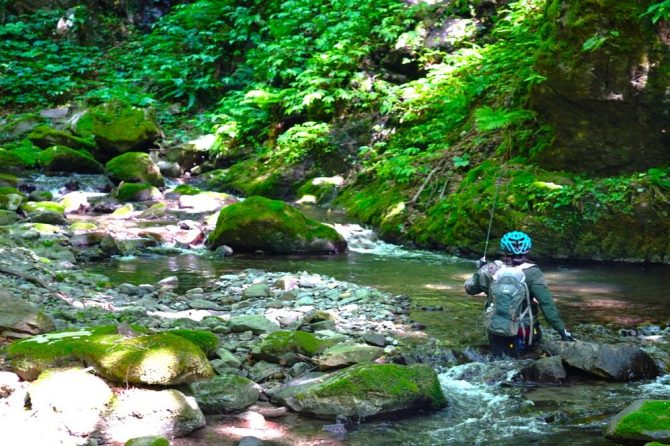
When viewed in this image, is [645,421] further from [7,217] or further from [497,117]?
[7,217]

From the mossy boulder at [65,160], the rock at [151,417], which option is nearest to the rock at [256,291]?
the rock at [151,417]

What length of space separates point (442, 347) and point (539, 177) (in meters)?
5.77

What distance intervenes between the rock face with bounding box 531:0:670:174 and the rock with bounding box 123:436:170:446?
8705 mm

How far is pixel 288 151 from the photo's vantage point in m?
17.5

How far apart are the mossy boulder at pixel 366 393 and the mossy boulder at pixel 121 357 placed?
2.38 ft

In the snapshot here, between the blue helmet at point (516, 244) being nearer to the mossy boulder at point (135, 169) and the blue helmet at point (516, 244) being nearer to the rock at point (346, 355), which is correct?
the rock at point (346, 355)

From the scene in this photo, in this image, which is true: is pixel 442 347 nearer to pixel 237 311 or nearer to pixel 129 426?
pixel 237 311

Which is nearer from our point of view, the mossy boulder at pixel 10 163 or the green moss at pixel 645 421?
the green moss at pixel 645 421

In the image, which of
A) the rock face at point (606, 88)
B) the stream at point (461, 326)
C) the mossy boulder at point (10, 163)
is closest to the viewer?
the stream at point (461, 326)

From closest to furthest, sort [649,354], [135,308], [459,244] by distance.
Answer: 1. [649,354]
2. [135,308]
3. [459,244]

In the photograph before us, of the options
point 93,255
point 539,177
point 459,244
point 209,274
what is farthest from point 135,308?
point 539,177

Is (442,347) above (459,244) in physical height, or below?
below

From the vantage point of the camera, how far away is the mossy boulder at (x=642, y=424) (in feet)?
14.6

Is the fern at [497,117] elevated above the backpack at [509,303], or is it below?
above
